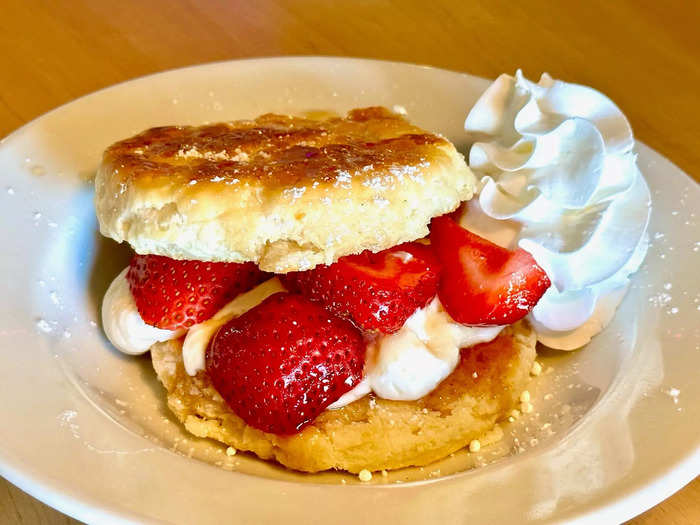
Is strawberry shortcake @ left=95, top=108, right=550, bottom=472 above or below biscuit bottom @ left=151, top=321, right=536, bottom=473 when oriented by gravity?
above

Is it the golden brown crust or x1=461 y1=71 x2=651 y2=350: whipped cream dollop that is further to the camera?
x1=461 y1=71 x2=651 y2=350: whipped cream dollop

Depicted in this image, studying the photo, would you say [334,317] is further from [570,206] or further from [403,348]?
[570,206]

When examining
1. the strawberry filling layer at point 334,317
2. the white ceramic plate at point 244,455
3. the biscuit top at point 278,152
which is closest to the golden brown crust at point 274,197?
the biscuit top at point 278,152

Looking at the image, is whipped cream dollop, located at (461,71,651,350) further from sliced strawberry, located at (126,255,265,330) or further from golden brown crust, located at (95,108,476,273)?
sliced strawberry, located at (126,255,265,330)

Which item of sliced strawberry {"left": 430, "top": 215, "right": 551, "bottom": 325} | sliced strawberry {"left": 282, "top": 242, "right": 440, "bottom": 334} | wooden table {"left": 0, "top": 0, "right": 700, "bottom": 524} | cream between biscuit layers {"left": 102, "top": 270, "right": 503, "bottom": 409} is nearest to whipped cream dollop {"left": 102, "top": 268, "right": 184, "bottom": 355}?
cream between biscuit layers {"left": 102, "top": 270, "right": 503, "bottom": 409}

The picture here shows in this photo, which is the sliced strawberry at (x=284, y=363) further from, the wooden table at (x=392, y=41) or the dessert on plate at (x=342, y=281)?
the wooden table at (x=392, y=41)

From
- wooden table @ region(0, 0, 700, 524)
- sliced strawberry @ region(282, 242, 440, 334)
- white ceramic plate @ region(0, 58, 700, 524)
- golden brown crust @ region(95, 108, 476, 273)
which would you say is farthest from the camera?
wooden table @ region(0, 0, 700, 524)

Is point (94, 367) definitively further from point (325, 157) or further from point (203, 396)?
point (325, 157)
